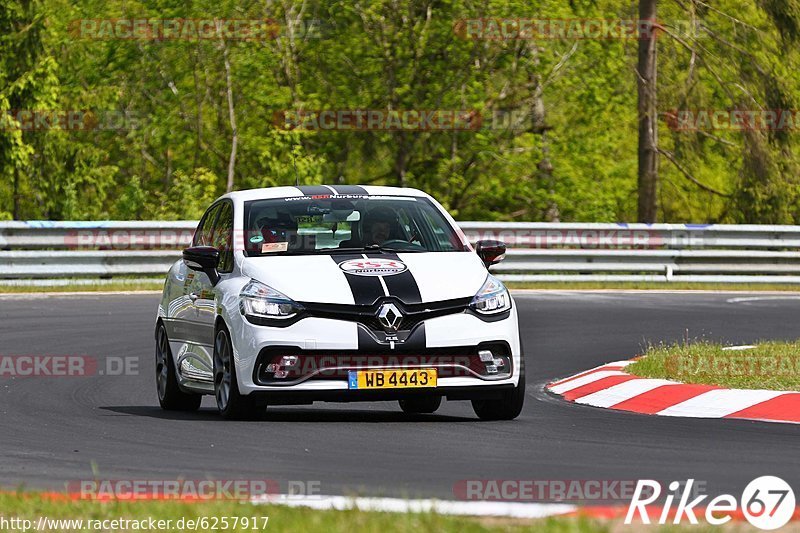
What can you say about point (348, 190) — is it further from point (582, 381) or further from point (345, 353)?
point (582, 381)

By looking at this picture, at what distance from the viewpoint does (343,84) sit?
3506 centimetres

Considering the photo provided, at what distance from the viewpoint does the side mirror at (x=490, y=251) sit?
1144cm

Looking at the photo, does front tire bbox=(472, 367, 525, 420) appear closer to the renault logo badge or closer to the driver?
the renault logo badge

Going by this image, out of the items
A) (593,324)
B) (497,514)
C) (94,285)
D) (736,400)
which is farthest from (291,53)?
(497,514)

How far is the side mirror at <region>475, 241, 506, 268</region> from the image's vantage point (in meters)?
11.4

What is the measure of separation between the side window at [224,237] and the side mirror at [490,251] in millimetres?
1708

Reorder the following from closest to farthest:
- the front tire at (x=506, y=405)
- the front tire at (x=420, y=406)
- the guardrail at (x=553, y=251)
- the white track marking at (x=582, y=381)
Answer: the front tire at (x=506, y=405) → the front tire at (x=420, y=406) → the white track marking at (x=582, y=381) → the guardrail at (x=553, y=251)

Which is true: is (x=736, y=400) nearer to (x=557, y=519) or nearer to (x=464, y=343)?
(x=464, y=343)

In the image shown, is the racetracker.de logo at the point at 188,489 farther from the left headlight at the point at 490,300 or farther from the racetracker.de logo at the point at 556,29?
the racetracker.de logo at the point at 556,29

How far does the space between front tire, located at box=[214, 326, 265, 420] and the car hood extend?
50 cm

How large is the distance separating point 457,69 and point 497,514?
91.7 feet

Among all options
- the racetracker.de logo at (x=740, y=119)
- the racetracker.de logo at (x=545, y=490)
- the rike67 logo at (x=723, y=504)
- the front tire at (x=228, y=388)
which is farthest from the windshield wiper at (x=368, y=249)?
the racetracker.de logo at (x=740, y=119)

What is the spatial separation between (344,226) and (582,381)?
2889mm

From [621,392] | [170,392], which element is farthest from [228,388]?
[621,392]
